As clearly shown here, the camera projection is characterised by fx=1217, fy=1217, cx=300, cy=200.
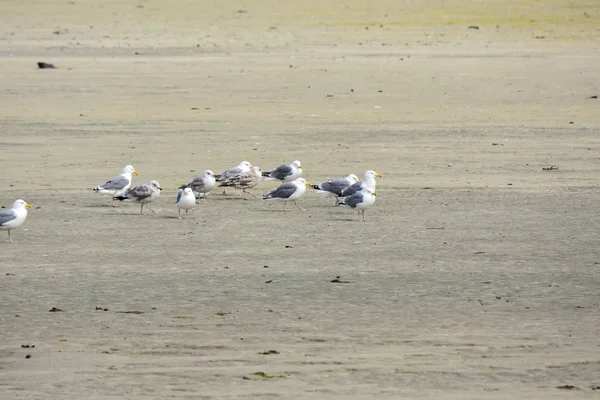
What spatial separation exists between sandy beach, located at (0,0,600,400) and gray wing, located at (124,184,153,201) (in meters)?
0.28

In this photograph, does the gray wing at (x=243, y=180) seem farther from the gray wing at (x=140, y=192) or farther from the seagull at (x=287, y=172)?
the gray wing at (x=140, y=192)

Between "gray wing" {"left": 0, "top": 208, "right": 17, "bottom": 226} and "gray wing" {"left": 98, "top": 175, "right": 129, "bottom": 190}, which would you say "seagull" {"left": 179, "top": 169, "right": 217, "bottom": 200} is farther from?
"gray wing" {"left": 0, "top": 208, "right": 17, "bottom": 226}

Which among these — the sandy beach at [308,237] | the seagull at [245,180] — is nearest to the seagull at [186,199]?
the sandy beach at [308,237]

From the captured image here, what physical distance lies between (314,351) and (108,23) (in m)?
42.0

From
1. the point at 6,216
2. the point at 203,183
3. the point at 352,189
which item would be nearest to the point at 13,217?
the point at 6,216

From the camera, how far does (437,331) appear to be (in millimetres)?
9758

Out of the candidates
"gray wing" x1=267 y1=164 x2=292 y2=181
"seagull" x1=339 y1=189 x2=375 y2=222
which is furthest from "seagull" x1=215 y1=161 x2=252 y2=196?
"seagull" x1=339 y1=189 x2=375 y2=222

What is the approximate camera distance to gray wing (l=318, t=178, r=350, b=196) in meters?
15.9

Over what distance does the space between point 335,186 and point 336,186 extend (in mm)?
13

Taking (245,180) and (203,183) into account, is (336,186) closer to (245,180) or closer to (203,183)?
(245,180)

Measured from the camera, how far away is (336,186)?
1606 centimetres

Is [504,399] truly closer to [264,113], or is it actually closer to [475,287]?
[475,287]

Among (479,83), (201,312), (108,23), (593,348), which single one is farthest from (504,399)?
(108,23)

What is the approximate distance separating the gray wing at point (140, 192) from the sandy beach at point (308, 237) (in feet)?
0.92
